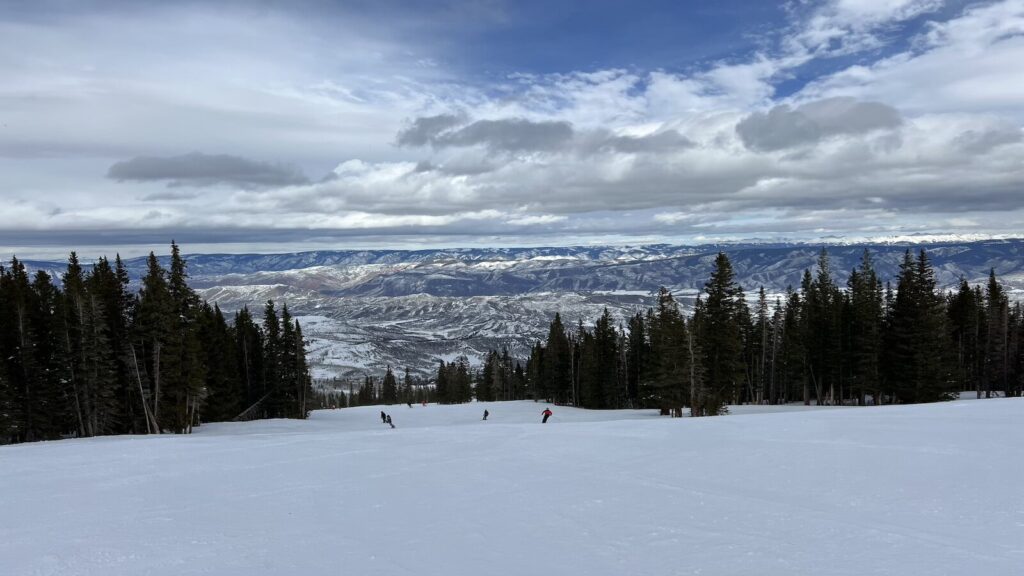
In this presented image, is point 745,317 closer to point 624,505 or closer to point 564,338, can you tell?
point 564,338

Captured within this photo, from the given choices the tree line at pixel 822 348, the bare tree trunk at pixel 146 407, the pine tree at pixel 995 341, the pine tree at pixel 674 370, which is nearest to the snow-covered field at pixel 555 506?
the bare tree trunk at pixel 146 407

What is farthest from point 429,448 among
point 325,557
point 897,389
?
point 897,389

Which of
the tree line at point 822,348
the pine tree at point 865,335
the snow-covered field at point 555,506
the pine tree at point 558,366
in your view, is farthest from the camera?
the pine tree at point 558,366

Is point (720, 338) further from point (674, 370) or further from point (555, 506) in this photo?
point (555, 506)

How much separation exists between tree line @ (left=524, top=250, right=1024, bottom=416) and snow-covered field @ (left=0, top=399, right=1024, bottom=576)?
93.1 feet

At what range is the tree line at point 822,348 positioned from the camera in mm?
49062

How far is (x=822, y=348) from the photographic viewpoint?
6141 centimetres

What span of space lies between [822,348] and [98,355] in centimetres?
6112

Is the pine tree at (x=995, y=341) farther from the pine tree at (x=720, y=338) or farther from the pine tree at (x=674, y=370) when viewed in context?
the pine tree at (x=674, y=370)

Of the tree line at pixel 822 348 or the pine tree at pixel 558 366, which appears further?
the pine tree at pixel 558 366

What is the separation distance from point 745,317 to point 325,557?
66546mm

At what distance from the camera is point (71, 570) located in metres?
9.72

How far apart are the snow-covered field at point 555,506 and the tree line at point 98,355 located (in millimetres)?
22293

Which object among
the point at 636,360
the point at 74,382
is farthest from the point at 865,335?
the point at 74,382
